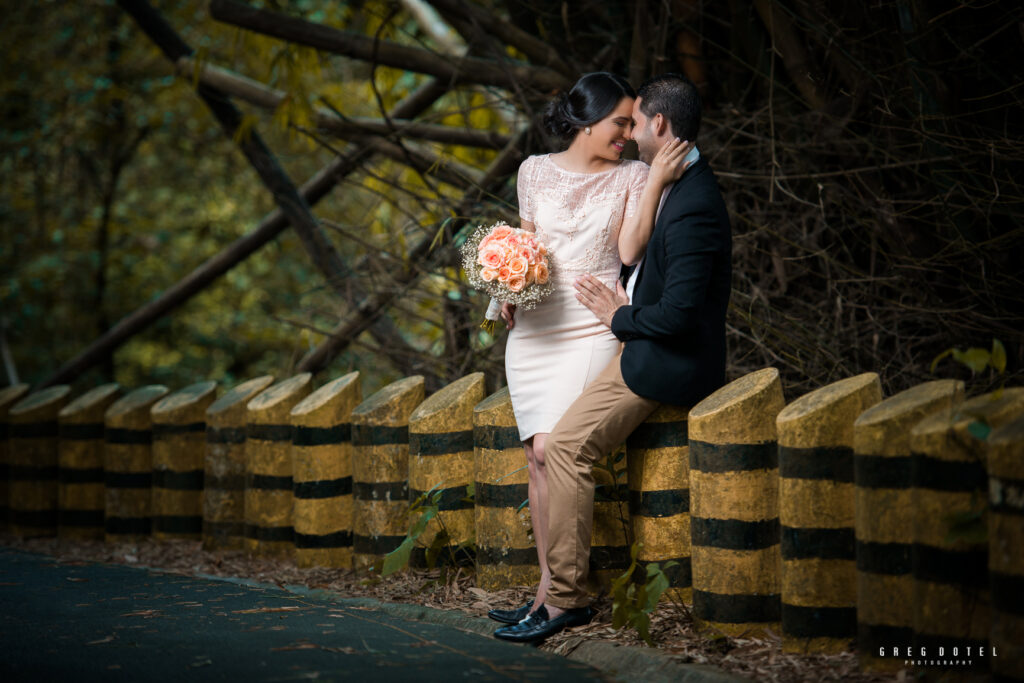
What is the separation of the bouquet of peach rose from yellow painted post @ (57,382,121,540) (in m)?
3.80

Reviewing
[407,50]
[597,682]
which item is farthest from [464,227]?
[597,682]

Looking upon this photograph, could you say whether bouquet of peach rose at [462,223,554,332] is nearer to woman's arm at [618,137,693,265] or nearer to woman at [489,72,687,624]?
woman at [489,72,687,624]

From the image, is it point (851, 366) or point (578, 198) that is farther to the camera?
point (851, 366)

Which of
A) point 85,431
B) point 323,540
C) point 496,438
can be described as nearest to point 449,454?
point 496,438

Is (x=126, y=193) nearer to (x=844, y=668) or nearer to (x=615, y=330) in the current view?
(x=615, y=330)

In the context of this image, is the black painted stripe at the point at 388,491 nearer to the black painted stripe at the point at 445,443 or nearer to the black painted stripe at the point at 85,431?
the black painted stripe at the point at 445,443

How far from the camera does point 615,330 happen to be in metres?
3.61

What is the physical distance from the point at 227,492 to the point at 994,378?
4.10 meters

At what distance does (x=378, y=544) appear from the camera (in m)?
4.86

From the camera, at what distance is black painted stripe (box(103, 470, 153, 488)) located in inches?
253

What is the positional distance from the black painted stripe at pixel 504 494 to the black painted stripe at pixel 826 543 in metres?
1.30

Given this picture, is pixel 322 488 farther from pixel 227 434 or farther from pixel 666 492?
pixel 666 492

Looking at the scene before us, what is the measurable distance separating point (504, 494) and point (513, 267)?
1038mm

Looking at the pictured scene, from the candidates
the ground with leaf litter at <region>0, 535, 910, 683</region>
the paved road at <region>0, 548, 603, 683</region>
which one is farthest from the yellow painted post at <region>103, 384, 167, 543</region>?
the paved road at <region>0, 548, 603, 683</region>
